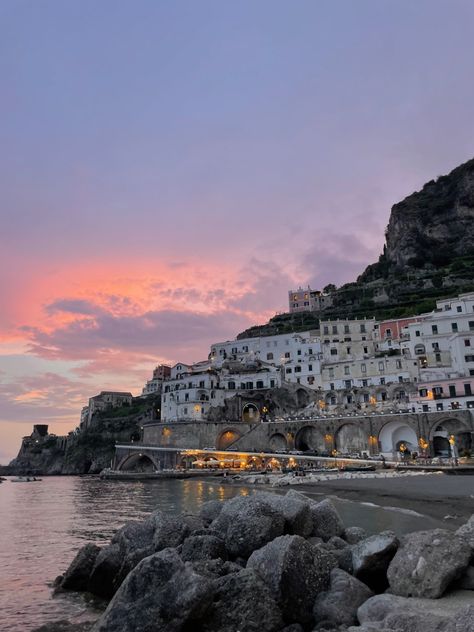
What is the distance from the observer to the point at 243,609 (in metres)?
7.63

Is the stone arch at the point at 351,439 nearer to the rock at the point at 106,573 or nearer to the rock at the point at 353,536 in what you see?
the rock at the point at 353,536

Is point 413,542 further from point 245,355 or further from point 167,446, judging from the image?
point 245,355

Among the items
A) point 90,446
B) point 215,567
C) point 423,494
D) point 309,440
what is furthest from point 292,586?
point 90,446

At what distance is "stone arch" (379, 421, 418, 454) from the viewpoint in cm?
6122

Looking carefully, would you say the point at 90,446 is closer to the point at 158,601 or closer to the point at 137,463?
the point at 137,463

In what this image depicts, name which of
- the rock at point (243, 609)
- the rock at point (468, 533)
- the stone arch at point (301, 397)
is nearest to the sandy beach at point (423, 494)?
the rock at point (468, 533)

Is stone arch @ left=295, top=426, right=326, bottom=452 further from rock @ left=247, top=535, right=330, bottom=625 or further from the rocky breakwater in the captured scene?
rock @ left=247, top=535, right=330, bottom=625

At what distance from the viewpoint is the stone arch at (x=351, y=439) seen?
6456cm

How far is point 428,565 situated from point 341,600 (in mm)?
1724

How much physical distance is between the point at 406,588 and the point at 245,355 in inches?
3596

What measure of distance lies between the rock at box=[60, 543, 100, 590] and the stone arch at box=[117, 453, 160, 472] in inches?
2671

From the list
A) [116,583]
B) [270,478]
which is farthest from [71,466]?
[116,583]

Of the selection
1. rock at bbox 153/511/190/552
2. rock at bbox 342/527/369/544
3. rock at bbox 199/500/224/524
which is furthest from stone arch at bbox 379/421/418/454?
rock at bbox 153/511/190/552

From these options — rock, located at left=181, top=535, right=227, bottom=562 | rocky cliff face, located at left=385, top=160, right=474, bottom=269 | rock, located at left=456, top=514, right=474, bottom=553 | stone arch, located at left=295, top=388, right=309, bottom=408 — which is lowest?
rock, located at left=181, top=535, right=227, bottom=562
